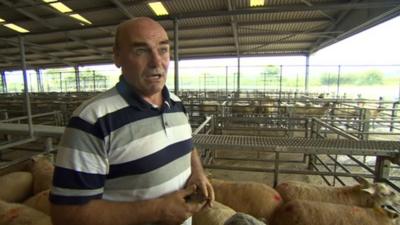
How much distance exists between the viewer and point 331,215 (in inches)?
76.4

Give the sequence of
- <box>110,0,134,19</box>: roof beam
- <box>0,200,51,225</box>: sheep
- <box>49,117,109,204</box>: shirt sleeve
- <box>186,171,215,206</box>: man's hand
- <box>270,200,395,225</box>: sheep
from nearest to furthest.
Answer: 1. <box>49,117,109,204</box>: shirt sleeve
2. <box>186,171,215,206</box>: man's hand
3. <box>0,200,51,225</box>: sheep
4. <box>270,200,395,225</box>: sheep
5. <box>110,0,134,19</box>: roof beam

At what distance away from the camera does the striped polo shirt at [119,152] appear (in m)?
0.79

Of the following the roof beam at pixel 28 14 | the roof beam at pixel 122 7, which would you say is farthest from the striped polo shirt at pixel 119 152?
the roof beam at pixel 28 14

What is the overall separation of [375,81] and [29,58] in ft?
85.1

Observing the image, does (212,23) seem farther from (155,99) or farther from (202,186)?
(202,186)

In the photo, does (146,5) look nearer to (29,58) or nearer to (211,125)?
(211,125)

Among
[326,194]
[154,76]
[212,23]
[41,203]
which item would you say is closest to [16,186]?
[41,203]

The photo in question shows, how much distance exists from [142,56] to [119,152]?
374mm

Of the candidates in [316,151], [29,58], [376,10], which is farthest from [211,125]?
[29,58]

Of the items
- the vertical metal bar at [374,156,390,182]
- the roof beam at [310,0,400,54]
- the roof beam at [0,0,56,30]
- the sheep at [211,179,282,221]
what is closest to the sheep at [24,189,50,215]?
the sheep at [211,179,282,221]

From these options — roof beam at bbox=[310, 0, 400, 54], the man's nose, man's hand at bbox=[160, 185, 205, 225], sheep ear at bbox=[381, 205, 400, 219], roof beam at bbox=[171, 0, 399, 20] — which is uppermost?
roof beam at bbox=[310, 0, 400, 54]

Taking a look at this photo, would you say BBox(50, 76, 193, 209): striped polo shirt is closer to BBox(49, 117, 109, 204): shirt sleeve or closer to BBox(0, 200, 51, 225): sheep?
BBox(49, 117, 109, 204): shirt sleeve

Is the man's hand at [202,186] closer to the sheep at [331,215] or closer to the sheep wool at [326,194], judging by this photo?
the sheep at [331,215]

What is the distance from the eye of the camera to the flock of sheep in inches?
75.6
